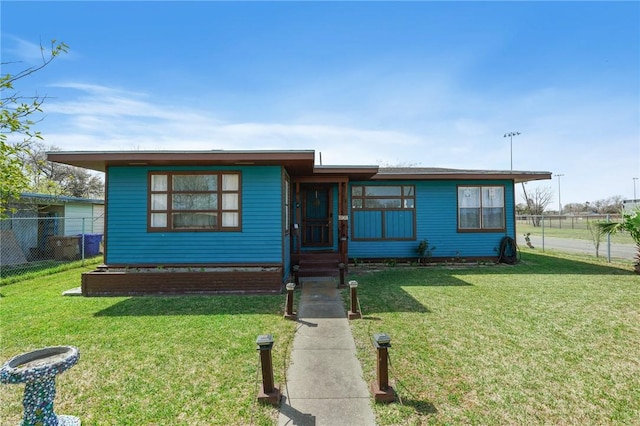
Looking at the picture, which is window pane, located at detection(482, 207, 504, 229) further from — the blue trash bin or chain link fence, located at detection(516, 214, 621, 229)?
the blue trash bin

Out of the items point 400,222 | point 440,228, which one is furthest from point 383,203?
point 440,228

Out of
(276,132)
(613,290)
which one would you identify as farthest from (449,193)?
(276,132)

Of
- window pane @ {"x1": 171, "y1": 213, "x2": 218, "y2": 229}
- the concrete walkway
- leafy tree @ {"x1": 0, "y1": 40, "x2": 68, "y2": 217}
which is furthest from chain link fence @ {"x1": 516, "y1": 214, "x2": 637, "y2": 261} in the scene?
leafy tree @ {"x1": 0, "y1": 40, "x2": 68, "y2": 217}

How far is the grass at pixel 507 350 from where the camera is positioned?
260 cm

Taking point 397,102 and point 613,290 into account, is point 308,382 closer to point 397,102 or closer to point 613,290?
point 613,290

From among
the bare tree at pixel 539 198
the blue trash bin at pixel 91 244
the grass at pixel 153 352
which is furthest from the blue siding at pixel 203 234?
the bare tree at pixel 539 198

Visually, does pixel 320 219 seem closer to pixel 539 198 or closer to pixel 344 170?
pixel 344 170

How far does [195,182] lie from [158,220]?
1.25 meters

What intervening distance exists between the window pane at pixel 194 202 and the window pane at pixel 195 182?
17 centimetres

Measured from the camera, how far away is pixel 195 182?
7.01 m

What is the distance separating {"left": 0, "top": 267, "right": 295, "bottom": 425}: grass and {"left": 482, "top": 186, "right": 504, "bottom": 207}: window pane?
8158 millimetres

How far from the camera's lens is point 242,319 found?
4.77m

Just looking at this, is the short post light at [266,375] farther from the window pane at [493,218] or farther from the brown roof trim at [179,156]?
the window pane at [493,218]

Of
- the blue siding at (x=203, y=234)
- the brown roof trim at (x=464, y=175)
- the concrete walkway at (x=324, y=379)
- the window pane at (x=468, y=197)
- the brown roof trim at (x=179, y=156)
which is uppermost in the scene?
the brown roof trim at (x=464, y=175)
